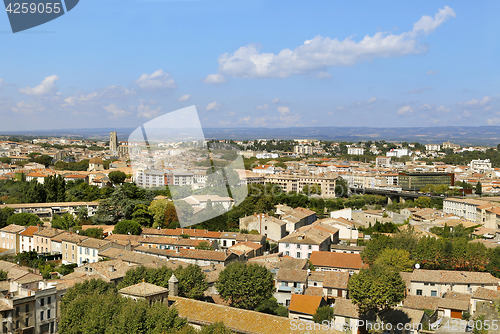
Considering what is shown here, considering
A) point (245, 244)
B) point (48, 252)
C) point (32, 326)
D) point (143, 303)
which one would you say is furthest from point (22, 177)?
point (143, 303)

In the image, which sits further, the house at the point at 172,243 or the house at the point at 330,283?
the house at the point at 172,243

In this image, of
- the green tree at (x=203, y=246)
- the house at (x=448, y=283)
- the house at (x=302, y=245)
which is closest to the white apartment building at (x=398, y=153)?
the house at (x=302, y=245)

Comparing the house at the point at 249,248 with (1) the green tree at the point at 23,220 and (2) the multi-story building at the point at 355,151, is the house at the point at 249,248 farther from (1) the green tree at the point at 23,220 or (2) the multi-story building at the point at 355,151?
(2) the multi-story building at the point at 355,151

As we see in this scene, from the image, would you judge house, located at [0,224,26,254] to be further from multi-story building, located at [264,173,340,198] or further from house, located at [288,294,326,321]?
multi-story building, located at [264,173,340,198]

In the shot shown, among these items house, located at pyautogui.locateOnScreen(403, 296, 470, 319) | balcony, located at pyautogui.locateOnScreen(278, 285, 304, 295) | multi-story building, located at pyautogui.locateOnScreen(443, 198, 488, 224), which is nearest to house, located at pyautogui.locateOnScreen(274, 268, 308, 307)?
balcony, located at pyautogui.locateOnScreen(278, 285, 304, 295)

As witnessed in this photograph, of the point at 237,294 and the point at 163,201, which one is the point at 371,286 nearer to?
the point at 237,294

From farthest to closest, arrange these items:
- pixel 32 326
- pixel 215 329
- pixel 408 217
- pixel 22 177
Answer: pixel 22 177 < pixel 408 217 < pixel 32 326 < pixel 215 329
